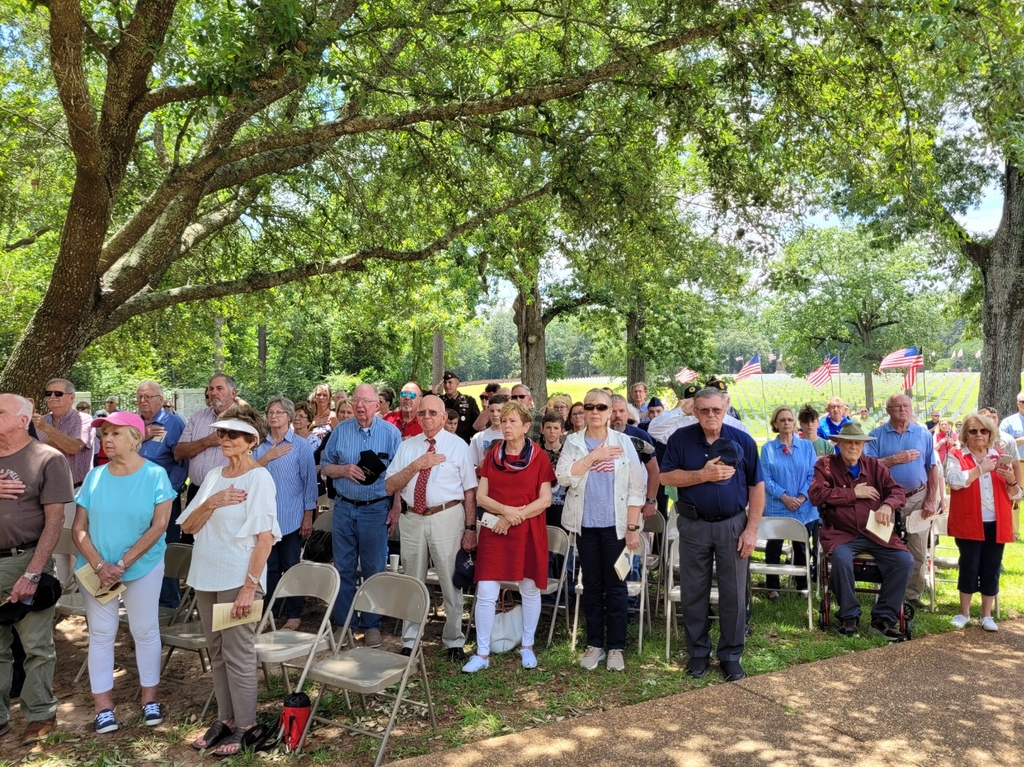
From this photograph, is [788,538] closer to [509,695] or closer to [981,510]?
[981,510]

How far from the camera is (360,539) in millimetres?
6027

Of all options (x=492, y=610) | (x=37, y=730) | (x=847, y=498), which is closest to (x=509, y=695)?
(x=492, y=610)

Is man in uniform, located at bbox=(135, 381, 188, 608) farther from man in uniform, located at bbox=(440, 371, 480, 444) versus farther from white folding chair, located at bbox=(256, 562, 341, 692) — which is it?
man in uniform, located at bbox=(440, 371, 480, 444)

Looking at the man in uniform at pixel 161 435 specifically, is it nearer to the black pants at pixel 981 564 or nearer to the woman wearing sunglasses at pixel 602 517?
the woman wearing sunglasses at pixel 602 517

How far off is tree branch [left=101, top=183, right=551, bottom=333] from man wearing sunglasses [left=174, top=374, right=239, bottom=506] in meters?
1.71

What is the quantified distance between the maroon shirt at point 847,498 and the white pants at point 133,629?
5013 mm

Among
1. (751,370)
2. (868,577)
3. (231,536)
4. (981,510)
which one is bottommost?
(868,577)

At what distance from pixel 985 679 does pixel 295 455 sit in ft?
17.4

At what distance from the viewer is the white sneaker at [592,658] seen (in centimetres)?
541

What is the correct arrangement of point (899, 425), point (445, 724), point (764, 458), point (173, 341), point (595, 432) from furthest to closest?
point (173, 341) < point (764, 458) < point (899, 425) < point (595, 432) < point (445, 724)

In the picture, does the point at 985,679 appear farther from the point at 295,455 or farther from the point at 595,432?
the point at 295,455

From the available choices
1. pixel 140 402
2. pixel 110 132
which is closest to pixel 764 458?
pixel 140 402

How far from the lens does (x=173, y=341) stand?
42.1 feet

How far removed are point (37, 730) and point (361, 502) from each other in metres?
2.46
